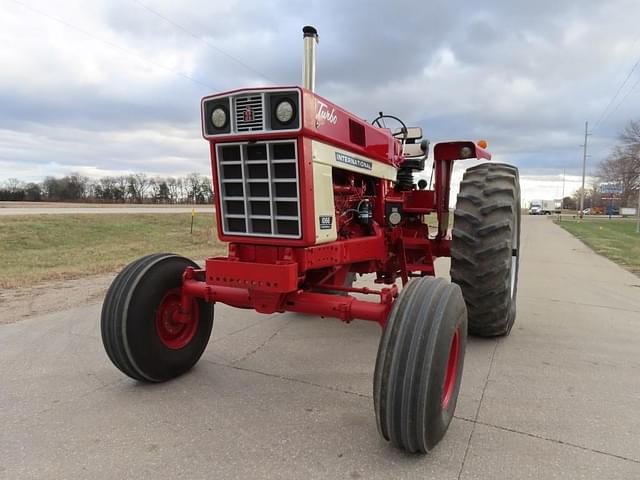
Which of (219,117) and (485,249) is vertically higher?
(219,117)

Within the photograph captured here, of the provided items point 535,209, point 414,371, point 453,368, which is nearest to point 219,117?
point 414,371

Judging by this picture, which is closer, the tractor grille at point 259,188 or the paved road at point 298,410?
the paved road at point 298,410

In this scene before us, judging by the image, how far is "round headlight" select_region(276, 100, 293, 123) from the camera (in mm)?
2904

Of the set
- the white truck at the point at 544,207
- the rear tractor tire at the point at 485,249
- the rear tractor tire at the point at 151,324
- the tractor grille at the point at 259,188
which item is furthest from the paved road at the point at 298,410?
the white truck at the point at 544,207

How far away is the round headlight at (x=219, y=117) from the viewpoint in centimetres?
311

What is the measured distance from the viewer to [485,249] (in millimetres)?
4176

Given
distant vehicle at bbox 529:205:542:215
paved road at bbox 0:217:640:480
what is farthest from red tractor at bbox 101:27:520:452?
distant vehicle at bbox 529:205:542:215

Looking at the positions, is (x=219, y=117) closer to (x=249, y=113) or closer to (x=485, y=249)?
(x=249, y=113)

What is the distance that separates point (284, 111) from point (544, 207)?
98153 mm

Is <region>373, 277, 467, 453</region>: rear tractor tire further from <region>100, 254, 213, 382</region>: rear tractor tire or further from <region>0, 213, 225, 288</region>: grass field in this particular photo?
<region>0, 213, 225, 288</region>: grass field

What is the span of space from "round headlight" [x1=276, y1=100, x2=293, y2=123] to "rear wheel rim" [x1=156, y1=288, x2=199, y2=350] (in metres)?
1.73

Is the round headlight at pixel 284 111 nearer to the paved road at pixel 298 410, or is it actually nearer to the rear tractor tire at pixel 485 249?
the paved road at pixel 298 410

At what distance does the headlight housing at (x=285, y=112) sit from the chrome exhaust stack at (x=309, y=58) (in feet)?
2.10

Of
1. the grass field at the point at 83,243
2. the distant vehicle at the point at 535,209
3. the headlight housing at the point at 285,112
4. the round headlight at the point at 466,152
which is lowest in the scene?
the distant vehicle at the point at 535,209
